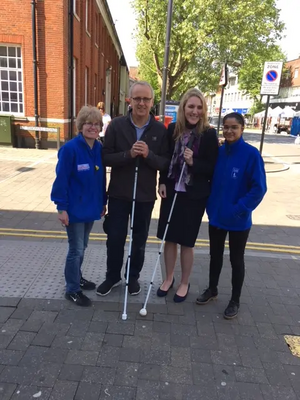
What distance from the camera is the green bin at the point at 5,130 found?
1319 cm

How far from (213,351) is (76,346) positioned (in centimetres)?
110

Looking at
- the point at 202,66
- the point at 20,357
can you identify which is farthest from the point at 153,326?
the point at 202,66

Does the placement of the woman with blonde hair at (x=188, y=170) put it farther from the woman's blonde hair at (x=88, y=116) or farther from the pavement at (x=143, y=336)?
the woman's blonde hair at (x=88, y=116)

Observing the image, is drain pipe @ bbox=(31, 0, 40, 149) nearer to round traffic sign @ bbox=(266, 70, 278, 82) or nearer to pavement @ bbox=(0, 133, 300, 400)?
round traffic sign @ bbox=(266, 70, 278, 82)

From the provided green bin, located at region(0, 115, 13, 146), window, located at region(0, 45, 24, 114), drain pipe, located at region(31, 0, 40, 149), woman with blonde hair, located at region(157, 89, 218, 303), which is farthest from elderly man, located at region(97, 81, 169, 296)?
window, located at region(0, 45, 24, 114)

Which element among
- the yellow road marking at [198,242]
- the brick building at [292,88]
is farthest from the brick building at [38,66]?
the brick building at [292,88]

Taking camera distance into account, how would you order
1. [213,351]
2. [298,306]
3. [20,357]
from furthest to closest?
[298,306], [213,351], [20,357]

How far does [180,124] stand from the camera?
3139 millimetres

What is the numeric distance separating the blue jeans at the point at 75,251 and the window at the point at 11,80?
12.2 m

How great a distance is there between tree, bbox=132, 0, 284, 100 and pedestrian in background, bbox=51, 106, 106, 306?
18.7 m

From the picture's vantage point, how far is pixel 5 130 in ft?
43.7

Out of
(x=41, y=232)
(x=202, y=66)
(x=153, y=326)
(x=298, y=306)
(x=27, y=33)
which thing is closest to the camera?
(x=153, y=326)

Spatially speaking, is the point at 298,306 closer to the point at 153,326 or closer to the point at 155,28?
the point at 153,326

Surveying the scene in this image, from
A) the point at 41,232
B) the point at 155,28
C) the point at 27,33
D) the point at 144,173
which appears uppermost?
the point at 155,28
